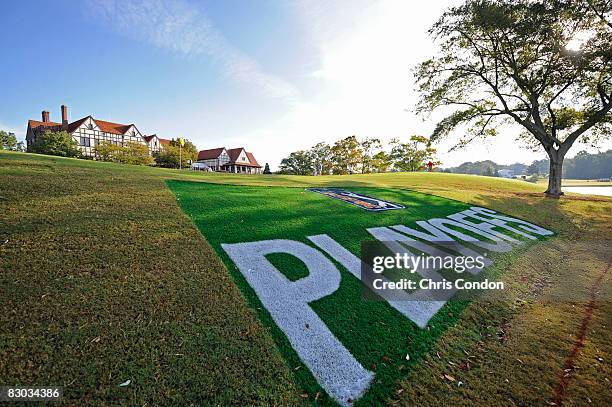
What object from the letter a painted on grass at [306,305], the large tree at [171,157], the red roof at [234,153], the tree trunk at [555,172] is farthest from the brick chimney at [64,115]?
the tree trunk at [555,172]

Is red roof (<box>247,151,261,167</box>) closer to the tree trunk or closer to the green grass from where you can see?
the green grass

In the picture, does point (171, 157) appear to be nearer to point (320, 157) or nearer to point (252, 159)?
point (252, 159)

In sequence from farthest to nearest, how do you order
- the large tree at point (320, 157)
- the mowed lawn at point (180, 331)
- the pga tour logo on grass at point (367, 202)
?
1. the large tree at point (320, 157)
2. the pga tour logo on grass at point (367, 202)
3. the mowed lawn at point (180, 331)

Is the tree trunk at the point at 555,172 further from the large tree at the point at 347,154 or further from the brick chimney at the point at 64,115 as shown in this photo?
the brick chimney at the point at 64,115

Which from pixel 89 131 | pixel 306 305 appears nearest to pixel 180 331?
pixel 306 305

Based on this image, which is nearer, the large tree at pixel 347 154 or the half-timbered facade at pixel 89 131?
the half-timbered facade at pixel 89 131

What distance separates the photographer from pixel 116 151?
158 ft

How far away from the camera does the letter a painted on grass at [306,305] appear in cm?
342

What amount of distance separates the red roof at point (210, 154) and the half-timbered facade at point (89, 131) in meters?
11.4

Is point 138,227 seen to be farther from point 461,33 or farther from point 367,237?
point 461,33

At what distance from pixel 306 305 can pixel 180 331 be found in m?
1.95

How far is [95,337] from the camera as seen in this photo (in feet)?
10.8

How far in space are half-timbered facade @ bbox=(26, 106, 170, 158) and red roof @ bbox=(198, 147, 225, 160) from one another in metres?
11.4

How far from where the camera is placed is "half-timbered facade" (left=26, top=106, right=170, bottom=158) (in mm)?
52562
